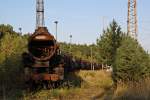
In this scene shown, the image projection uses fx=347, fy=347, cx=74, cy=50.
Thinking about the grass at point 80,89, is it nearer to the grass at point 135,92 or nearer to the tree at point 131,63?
the tree at point 131,63

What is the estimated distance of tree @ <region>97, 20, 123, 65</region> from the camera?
41.1 m

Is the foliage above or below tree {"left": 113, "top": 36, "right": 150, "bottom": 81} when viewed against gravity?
above

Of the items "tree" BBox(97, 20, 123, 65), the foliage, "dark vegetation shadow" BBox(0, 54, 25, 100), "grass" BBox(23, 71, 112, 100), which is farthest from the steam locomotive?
"tree" BBox(97, 20, 123, 65)

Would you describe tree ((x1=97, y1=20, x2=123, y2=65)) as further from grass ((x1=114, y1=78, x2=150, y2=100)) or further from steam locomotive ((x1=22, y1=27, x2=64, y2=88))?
grass ((x1=114, y1=78, x2=150, y2=100))

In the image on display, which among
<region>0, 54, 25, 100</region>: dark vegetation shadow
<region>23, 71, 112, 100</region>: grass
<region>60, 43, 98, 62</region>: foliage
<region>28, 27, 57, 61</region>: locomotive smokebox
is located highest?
<region>60, 43, 98, 62</region>: foliage

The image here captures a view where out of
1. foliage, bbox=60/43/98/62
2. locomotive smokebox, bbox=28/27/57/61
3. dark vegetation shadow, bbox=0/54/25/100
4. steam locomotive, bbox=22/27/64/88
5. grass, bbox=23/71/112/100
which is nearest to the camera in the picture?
grass, bbox=23/71/112/100

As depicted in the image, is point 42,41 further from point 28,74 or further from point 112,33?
point 112,33

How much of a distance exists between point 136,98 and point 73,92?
264 inches

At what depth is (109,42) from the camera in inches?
1629

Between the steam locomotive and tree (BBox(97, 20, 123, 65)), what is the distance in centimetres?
1941

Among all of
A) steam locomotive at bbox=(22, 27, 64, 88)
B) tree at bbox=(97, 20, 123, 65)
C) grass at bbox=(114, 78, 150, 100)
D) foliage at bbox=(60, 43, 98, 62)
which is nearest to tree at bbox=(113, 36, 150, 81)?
steam locomotive at bbox=(22, 27, 64, 88)

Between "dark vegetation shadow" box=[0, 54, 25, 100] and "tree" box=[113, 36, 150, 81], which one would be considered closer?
"tree" box=[113, 36, 150, 81]

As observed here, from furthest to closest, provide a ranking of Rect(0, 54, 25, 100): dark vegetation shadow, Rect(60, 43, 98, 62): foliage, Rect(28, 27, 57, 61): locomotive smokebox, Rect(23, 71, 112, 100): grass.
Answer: Rect(60, 43, 98, 62): foliage
Rect(0, 54, 25, 100): dark vegetation shadow
Rect(28, 27, 57, 61): locomotive smokebox
Rect(23, 71, 112, 100): grass

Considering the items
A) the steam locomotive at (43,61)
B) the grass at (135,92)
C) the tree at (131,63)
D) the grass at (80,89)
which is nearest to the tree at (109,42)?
the grass at (80,89)
